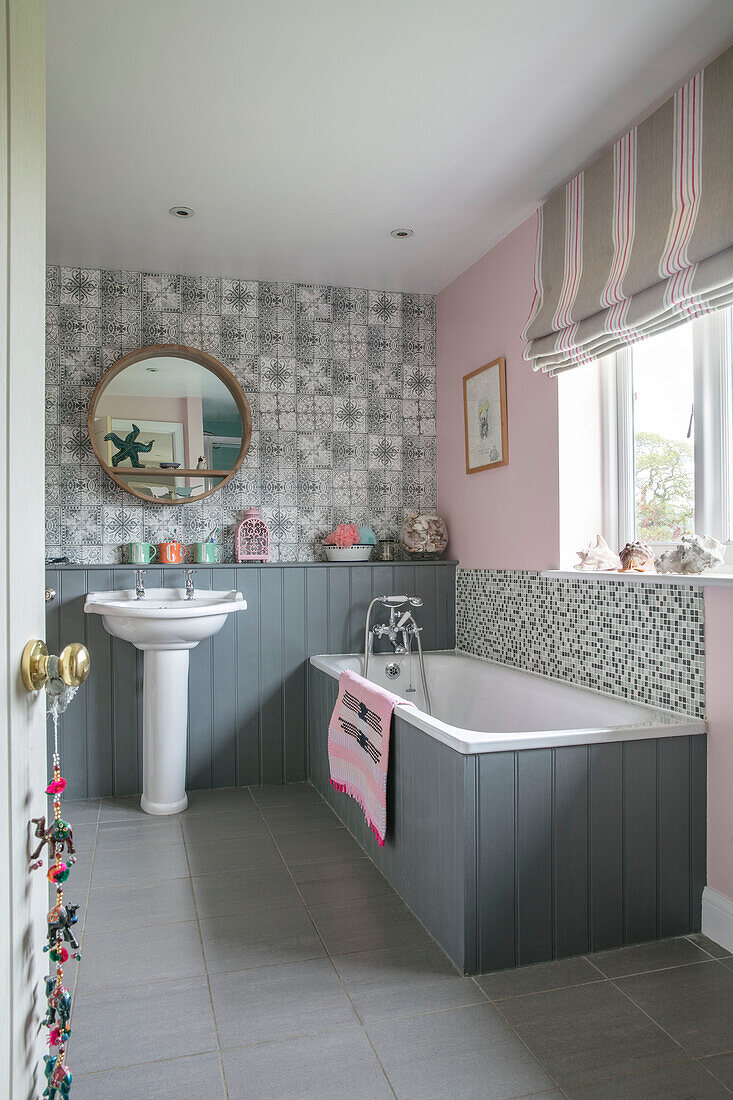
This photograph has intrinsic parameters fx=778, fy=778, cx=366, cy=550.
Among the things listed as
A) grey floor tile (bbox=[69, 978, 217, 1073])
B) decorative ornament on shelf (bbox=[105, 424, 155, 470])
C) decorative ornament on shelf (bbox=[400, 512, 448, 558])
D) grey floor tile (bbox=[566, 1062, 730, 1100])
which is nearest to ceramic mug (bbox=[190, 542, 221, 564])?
decorative ornament on shelf (bbox=[105, 424, 155, 470])

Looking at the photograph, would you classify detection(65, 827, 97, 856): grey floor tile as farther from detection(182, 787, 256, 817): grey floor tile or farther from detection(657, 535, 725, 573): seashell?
detection(657, 535, 725, 573): seashell

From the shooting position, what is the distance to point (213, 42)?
81.1 inches

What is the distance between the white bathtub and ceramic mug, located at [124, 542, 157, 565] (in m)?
→ 0.89

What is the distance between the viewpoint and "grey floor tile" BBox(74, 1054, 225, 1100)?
1534mm

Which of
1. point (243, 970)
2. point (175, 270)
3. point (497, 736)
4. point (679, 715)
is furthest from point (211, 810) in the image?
point (175, 270)

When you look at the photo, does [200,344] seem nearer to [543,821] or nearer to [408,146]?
[408,146]

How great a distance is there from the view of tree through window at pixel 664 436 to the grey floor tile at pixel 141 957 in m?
1.95

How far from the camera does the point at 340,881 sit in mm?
2518

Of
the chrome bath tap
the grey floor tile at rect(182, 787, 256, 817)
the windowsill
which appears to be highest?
the windowsill

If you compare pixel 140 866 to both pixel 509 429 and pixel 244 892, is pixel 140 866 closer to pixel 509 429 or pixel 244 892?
pixel 244 892

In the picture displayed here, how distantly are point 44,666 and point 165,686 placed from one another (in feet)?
8.02

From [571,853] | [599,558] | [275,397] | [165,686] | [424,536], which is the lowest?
[571,853]

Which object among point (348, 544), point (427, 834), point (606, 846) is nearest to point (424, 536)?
point (348, 544)

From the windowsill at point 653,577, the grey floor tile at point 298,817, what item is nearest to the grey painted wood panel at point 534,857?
the windowsill at point 653,577
